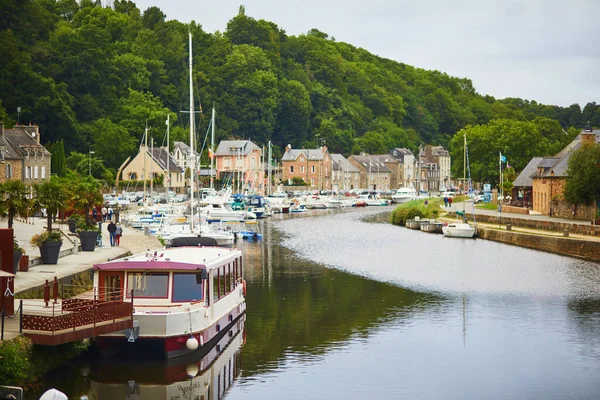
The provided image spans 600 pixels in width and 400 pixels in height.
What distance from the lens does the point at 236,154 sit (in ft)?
493

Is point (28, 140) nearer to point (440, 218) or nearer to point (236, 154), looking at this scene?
point (440, 218)

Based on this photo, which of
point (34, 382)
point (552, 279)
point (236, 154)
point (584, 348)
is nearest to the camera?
point (34, 382)

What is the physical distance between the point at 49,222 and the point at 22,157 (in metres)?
40.5

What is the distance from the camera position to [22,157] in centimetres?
7938

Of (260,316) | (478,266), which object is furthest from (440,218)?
(260,316)

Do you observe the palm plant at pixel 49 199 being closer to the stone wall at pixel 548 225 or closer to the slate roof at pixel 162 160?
the stone wall at pixel 548 225

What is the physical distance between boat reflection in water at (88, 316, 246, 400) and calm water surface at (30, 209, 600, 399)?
0.05 meters

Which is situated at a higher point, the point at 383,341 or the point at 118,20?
the point at 118,20

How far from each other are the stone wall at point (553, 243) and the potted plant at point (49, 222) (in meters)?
31.6

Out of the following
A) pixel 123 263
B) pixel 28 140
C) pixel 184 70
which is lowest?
pixel 123 263

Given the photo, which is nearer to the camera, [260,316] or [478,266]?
[260,316]

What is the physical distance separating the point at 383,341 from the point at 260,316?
6.32m

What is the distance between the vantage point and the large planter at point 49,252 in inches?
1460

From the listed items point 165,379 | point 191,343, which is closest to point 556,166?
point 191,343
